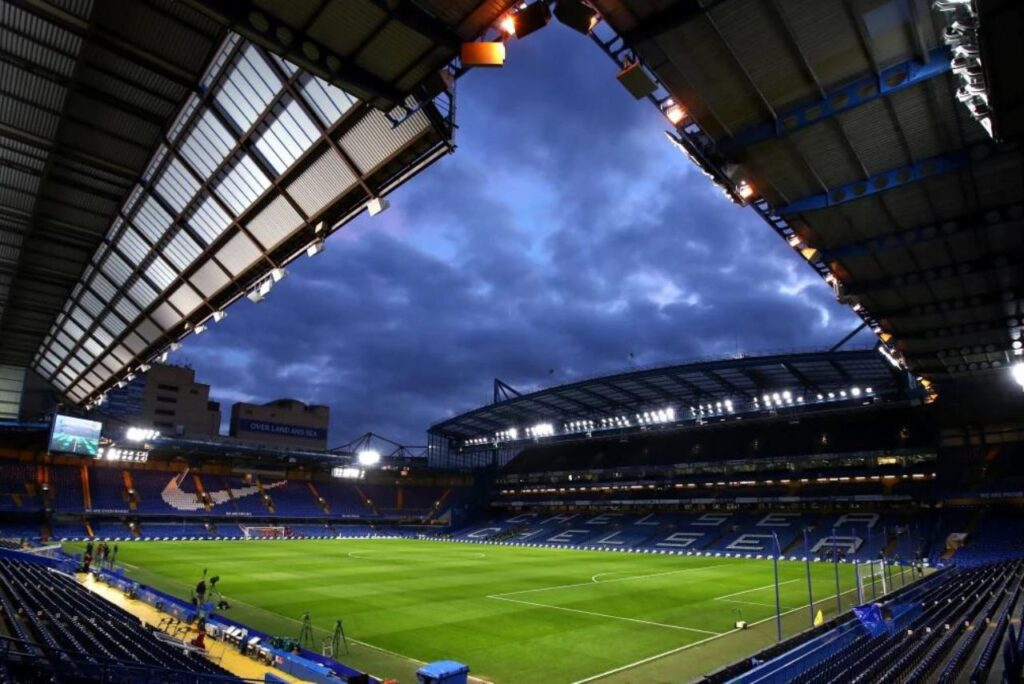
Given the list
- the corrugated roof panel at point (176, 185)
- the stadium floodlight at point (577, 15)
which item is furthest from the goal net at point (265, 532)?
the stadium floodlight at point (577, 15)

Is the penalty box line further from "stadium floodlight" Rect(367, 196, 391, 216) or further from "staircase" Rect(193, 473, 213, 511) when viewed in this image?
"staircase" Rect(193, 473, 213, 511)

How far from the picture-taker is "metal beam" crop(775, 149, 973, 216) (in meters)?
13.4

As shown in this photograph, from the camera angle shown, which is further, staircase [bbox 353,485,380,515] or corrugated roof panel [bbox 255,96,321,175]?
staircase [bbox 353,485,380,515]

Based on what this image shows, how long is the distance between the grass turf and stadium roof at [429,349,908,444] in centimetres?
1791

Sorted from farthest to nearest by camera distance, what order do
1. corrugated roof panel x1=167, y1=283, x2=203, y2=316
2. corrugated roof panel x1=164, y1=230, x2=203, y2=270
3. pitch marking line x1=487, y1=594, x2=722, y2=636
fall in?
pitch marking line x1=487, y1=594, x2=722, y2=636 < corrugated roof panel x1=167, y1=283, x2=203, y2=316 < corrugated roof panel x1=164, y1=230, x2=203, y2=270

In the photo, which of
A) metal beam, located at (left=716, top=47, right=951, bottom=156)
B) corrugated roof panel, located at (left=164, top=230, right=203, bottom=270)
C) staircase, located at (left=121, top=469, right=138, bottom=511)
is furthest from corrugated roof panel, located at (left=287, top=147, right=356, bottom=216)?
staircase, located at (left=121, top=469, right=138, bottom=511)

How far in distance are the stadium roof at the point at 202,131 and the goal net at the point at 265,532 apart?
166 ft

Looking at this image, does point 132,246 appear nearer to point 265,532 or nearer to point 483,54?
point 483,54

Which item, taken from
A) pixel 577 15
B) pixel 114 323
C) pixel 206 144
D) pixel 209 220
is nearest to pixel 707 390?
pixel 114 323

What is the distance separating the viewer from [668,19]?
9.45 meters

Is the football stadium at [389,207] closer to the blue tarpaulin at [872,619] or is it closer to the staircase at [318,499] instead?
the blue tarpaulin at [872,619]

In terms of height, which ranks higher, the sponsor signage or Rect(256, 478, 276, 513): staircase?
the sponsor signage

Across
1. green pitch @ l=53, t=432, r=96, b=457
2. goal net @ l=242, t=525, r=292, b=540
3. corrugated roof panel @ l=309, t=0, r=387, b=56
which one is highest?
corrugated roof panel @ l=309, t=0, r=387, b=56

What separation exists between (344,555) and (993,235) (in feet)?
156
